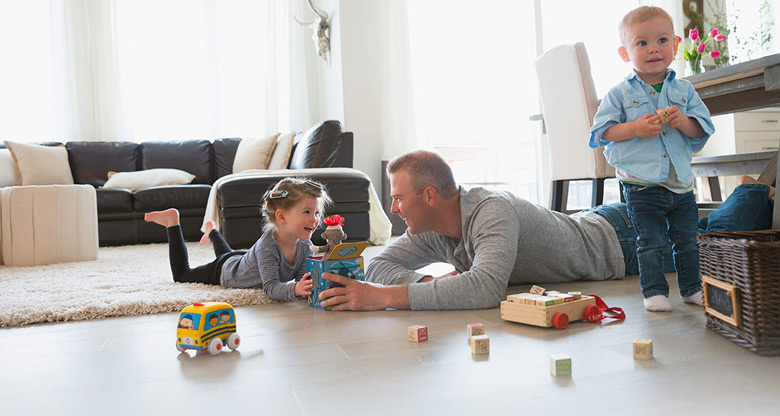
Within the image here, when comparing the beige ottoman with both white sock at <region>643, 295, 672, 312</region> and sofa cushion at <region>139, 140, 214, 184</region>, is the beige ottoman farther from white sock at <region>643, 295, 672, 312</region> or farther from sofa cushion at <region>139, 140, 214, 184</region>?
white sock at <region>643, 295, 672, 312</region>

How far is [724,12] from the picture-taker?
227 inches

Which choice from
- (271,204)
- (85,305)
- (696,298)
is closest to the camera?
(696,298)

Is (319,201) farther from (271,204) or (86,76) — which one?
(86,76)

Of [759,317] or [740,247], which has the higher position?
[740,247]

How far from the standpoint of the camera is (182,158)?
5418 millimetres

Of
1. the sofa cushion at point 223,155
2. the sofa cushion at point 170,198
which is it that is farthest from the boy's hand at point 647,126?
the sofa cushion at point 223,155

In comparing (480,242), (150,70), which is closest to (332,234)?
(480,242)

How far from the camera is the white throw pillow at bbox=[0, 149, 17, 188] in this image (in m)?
4.81

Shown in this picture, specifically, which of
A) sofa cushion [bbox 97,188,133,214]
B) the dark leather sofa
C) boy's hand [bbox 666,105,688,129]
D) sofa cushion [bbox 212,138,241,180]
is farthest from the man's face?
sofa cushion [bbox 212,138,241,180]

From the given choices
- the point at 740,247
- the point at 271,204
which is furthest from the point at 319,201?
the point at 740,247

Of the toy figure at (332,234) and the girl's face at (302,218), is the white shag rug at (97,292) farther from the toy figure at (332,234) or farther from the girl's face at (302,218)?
the toy figure at (332,234)

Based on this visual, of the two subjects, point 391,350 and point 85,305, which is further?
point 85,305

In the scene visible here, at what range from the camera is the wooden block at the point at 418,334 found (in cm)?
137

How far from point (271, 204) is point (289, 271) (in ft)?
0.81
